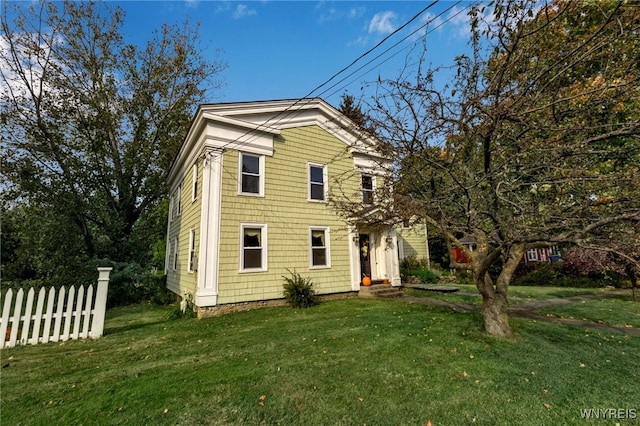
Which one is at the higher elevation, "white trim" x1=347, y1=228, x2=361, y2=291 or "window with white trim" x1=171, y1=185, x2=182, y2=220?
"window with white trim" x1=171, y1=185, x2=182, y2=220

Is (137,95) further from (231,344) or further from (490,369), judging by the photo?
(490,369)

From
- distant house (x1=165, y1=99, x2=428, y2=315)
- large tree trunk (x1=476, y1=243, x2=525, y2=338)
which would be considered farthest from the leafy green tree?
large tree trunk (x1=476, y1=243, x2=525, y2=338)

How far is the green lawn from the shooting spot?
306 centimetres

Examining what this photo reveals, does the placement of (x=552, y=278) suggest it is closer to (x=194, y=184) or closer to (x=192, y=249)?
(x=192, y=249)

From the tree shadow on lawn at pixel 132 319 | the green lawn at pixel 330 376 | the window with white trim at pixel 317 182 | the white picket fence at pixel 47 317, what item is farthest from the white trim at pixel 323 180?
the white picket fence at pixel 47 317

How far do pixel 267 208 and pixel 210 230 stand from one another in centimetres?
202

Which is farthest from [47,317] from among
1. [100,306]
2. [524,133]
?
[524,133]

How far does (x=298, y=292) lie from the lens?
895 cm

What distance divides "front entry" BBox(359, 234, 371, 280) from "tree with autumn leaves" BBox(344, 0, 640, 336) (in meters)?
5.52

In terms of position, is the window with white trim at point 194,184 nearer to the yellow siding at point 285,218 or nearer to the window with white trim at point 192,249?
the window with white trim at point 192,249

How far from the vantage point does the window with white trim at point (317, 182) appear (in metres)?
10.7

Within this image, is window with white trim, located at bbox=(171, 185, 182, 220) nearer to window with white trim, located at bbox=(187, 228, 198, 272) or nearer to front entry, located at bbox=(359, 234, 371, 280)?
window with white trim, located at bbox=(187, 228, 198, 272)

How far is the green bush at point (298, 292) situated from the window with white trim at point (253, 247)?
967 mm
